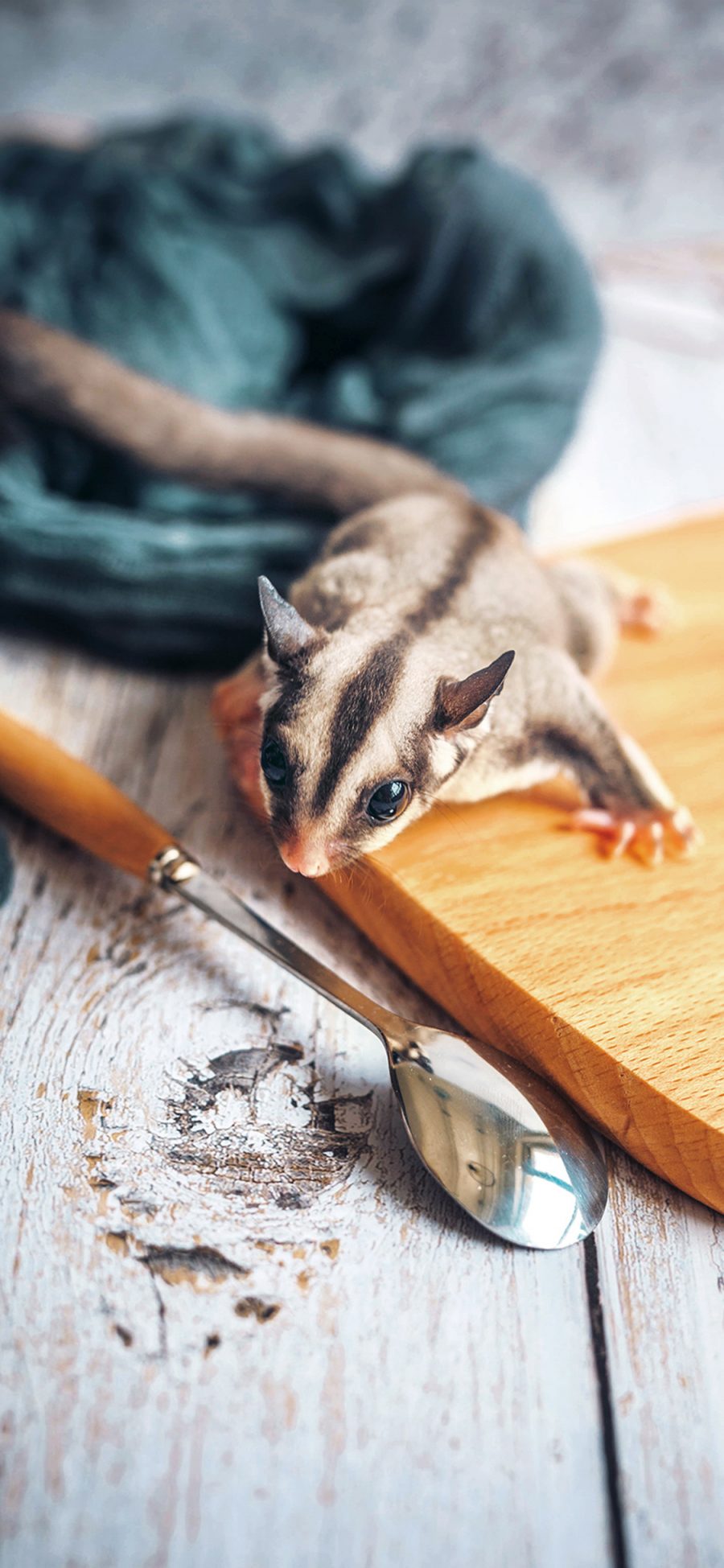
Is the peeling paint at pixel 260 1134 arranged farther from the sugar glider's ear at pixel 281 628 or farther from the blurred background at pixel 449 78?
the blurred background at pixel 449 78

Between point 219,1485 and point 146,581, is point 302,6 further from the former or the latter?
point 219,1485

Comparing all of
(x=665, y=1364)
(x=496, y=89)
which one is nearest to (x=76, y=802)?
(x=665, y=1364)

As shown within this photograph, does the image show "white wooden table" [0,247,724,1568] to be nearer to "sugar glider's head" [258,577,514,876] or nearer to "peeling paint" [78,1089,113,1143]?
"peeling paint" [78,1089,113,1143]

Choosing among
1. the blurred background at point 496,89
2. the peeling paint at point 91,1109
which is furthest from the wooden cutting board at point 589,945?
the blurred background at point 496,89

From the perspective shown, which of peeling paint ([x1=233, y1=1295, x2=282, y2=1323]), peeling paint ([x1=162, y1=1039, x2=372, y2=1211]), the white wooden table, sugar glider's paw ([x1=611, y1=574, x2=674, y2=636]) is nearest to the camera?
the white wooden table

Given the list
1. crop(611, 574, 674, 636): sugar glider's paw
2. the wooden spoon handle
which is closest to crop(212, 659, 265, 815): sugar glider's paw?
the wooden spoon handle

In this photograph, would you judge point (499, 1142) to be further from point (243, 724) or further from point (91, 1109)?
point (243, 724)

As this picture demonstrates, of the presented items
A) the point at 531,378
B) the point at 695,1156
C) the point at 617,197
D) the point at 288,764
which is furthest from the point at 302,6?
the point at 695,1156
